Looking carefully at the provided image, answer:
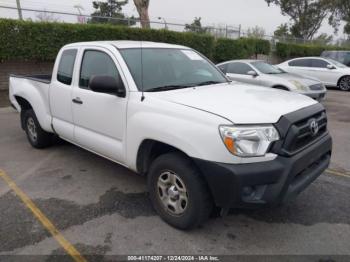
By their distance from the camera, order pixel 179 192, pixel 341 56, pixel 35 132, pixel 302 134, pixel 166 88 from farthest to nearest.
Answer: pixel 341 56 → pixel 35 132 → pixel 166 88 → pixel 179 192 → pixel 302 134

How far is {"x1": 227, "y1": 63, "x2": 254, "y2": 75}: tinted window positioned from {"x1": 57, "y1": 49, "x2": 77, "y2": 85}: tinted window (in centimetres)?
648

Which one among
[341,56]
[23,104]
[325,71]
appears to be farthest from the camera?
[341,56]

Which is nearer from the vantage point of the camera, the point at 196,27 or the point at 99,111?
the point at 99,111

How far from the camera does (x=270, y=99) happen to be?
3.50 m

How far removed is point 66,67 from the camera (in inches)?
194

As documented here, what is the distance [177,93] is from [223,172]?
3.74 ft

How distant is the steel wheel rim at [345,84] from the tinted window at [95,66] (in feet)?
41.7

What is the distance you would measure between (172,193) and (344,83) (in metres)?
13.2

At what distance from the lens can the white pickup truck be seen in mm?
2857

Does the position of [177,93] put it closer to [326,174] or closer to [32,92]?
[326,174]

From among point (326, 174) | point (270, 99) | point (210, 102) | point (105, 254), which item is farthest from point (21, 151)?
point (326, 174)

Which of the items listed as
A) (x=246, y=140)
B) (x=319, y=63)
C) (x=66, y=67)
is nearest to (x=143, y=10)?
(x=319, y=63)

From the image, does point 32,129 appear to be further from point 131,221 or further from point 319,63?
point 319,63

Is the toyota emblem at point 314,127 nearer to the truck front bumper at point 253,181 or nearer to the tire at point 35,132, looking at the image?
the truck front bumper at point 253,181
